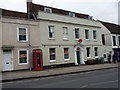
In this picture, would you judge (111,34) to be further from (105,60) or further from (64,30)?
(64,30)

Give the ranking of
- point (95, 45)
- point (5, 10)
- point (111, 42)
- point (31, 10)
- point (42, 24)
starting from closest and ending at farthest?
point (42, 24) → point (5, 10) → point (31, 10) → point (95, 45) → point (111, 42)

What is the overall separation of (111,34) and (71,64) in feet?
41.5

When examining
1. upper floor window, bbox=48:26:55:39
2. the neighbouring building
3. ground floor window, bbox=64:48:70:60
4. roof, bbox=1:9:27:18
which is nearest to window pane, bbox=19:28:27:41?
upper floor window, bbox=48:26:55:39

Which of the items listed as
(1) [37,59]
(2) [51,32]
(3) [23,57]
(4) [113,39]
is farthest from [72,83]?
(4) [113,39]

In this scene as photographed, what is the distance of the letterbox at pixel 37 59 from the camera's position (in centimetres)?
1875

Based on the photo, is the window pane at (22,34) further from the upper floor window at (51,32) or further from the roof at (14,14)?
the roof at (14,14)

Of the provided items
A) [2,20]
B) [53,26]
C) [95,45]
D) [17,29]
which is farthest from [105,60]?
[2,20]

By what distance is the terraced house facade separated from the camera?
17.9 m

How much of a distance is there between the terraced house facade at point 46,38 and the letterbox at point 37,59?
2.52 ft

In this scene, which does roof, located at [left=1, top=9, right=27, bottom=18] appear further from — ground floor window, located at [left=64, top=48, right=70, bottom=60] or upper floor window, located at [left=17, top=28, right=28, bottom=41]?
ground floor window, located at [left=64, top=48, right=70, bottom=60]

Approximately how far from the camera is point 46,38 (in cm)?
2120

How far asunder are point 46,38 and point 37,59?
3.44m

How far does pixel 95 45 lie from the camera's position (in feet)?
91.7

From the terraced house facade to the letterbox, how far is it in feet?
2.52
